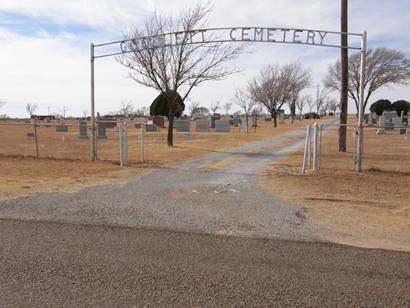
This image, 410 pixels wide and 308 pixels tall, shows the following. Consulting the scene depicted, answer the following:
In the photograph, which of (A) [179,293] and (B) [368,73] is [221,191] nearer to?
(A) [179,293]

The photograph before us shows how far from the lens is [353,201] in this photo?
7410mm

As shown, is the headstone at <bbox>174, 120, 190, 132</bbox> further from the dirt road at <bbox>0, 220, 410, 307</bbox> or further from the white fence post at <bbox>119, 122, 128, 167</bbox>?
the dirt road at <bbox>0, 220, 410, 307</bbox>

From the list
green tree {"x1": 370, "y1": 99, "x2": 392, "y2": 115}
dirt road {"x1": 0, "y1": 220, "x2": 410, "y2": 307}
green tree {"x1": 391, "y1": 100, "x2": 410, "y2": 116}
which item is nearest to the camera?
dirt road {"x1": 0, "y1": 220, "x2": 410, "y2": 307}

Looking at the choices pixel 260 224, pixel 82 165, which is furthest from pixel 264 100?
pixel 260 224

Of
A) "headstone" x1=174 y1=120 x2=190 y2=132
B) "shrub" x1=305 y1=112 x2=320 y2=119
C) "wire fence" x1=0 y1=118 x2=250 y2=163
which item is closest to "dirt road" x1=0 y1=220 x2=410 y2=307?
"wire fence" x1=0 y1=118 x2=250 y2=163

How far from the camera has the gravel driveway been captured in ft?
18.5

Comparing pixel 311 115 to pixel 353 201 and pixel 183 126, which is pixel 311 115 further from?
pixel 353 201

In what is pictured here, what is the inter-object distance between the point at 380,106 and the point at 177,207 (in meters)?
77.4

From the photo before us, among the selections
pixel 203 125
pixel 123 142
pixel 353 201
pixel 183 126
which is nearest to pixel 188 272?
pixel 353 201

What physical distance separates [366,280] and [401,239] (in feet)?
5.67

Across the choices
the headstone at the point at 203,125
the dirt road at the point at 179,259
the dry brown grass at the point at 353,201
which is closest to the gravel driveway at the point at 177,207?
the dirt road at the point at 179,259

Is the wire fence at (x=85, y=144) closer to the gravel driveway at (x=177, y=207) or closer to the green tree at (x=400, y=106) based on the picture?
the gravel driveway at (x=177, y=207)

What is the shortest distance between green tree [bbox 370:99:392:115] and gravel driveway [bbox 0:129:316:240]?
73284 millimetres

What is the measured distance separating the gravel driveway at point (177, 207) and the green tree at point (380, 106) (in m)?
73.3
